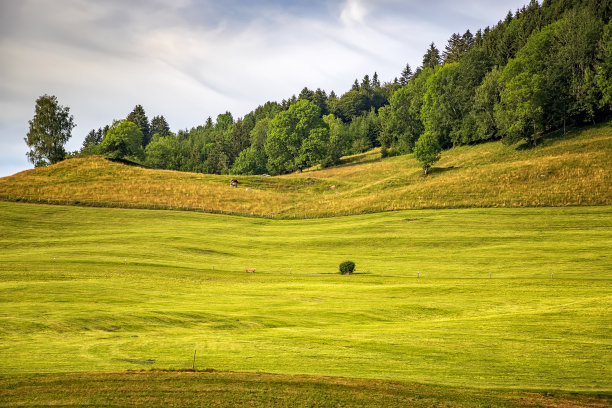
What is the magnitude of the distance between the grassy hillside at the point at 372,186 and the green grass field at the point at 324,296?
7456mm

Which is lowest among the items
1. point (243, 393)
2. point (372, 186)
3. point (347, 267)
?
point (347, 267)

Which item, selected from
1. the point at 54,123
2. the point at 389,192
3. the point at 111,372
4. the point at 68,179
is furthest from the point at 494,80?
the point at 111,372

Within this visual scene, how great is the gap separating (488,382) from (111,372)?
1582 cm

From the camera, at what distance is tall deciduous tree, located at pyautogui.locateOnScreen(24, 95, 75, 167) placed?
139750 mm

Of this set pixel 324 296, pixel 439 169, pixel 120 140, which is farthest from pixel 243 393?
pixel 120 140

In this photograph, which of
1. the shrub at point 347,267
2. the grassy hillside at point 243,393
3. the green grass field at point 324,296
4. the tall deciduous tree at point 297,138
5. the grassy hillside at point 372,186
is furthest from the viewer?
the tall deciduous tree at point 297,138

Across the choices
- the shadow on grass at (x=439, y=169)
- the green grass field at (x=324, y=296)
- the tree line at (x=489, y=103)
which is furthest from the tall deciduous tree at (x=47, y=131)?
the shadow on grass at (x=439, y=169)

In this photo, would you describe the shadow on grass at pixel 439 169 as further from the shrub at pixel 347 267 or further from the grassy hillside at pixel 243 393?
the grassy hillside at pixel 243 393

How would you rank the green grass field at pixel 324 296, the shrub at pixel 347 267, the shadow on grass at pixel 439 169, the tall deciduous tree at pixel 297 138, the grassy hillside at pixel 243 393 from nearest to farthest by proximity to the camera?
1. the grassy hillside at pixel 243 393
2. the green grass field at pixel 324 296
3. the shrub at pixel 347 267
4. the shadow on grass at pixel 439 169
5. the tall deciduous tree at pixel 297 138

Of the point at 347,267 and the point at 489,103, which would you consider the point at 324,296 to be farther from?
the point at 489,103

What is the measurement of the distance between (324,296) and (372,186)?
2877 inches

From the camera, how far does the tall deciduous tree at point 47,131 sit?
458 feet

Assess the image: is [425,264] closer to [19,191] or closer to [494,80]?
[19,191]

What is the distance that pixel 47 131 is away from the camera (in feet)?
464
